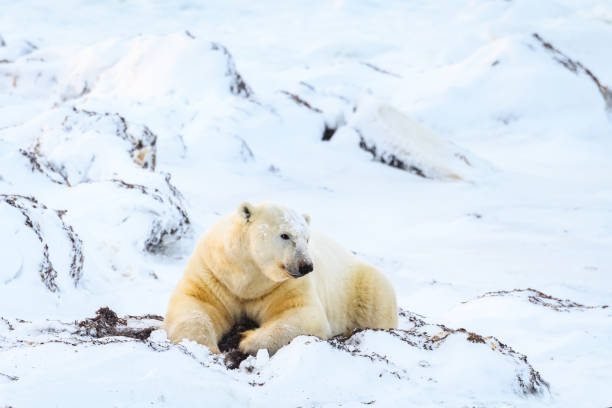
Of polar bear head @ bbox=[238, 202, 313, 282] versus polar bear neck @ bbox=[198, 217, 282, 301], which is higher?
polar bear head @ bbox=[238, 202, 313, 282]

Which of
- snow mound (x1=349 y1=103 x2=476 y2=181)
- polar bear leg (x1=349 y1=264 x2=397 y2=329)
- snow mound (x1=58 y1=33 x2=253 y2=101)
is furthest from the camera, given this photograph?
snow mound (x1=58 y1=33 x2=253 y2=101)

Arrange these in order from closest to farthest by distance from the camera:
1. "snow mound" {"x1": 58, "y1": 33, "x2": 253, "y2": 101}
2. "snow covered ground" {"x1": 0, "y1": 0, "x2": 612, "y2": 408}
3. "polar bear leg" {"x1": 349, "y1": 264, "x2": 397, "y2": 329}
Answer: "snow covered ground" {"x1": 0, "y1": 0, "x2": 612, "y2": 408}, "polar bear leg" {"x1": 349, "y1": 264, "x2": 397, "y2": 329}, "snow mound" {"x1": 58, "y1": 33, "x2": 253, "y2": 101}

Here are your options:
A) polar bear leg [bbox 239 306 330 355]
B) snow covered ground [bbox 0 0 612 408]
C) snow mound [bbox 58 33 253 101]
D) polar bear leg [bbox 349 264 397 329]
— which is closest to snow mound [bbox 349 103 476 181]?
snow covered ground [bbox 0 0 612 408]

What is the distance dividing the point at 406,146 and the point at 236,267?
815 cm

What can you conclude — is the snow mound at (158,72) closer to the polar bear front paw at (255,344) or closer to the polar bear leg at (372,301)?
the polar bear leg at (372,301)

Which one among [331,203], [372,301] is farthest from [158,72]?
[372,301]

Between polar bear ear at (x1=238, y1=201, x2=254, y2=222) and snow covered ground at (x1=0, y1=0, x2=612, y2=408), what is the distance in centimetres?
74

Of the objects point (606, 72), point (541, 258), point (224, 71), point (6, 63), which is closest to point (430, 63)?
point (606, 72)

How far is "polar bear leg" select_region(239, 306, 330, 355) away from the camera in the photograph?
295cm

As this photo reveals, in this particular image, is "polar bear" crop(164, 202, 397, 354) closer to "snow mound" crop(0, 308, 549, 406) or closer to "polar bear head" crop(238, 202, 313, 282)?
"polar bear head" crop(238, 202, 313, 282)

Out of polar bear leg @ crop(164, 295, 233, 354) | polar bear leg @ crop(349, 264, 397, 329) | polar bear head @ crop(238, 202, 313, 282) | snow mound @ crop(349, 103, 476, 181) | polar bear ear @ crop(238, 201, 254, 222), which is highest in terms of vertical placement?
polar bear ear @ crop(238, 201, 254, 222)

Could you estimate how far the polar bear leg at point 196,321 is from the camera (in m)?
3.01

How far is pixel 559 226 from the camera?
827 cm

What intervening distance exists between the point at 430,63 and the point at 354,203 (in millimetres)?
13765
